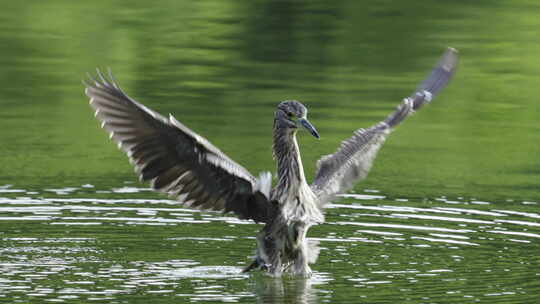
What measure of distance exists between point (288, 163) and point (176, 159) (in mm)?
952

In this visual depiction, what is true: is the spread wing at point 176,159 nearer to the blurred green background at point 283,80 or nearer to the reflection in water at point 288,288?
the reflection in water at point 288,288

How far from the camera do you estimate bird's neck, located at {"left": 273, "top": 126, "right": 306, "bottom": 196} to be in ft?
39.5

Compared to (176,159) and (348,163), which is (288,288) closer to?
(176,159)

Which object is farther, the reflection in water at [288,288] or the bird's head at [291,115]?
the bird's head at [291,115]

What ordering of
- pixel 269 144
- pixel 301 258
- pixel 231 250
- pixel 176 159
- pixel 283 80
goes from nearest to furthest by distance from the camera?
pixel 176 159 → pixel 301 258 → pixel 231 250 → pixel 269 144 → pixel 283 80

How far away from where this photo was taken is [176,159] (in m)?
11.6

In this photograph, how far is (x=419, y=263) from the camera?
39.5 ft

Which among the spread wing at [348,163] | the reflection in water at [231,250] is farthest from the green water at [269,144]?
the spread wing at [348,163]

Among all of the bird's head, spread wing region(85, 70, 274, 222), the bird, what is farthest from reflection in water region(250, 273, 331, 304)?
the bird's head

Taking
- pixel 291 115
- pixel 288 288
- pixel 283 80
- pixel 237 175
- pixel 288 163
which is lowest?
pixel 288 288

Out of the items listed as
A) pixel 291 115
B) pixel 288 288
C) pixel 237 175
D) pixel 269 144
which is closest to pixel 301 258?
pixel 288 288

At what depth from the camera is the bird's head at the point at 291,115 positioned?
11.8 meters

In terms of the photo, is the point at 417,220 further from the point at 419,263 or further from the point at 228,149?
the point at 228,149

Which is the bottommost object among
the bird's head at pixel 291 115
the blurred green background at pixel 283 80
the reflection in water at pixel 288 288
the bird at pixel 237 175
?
the reflection in water at pixel 288 288
